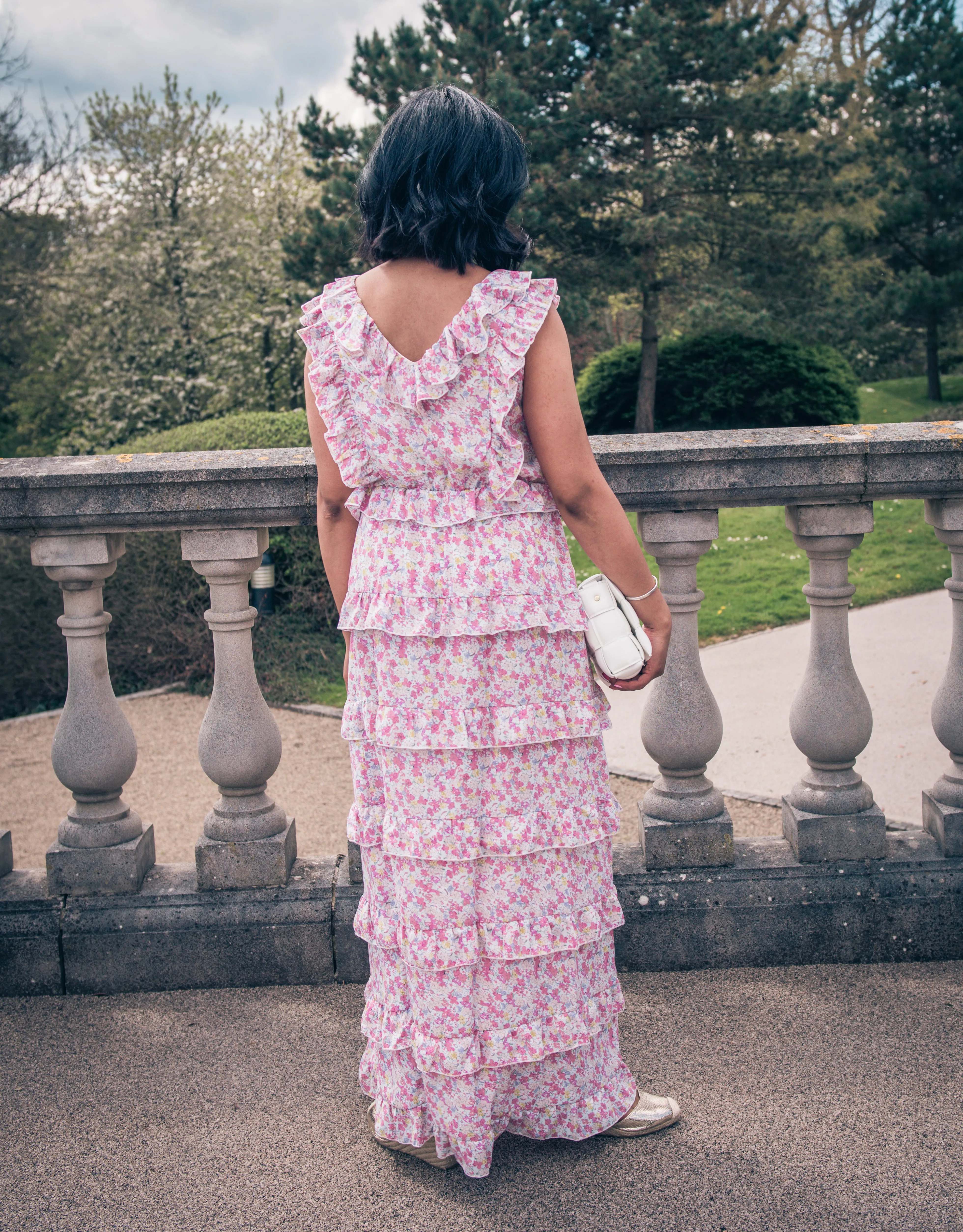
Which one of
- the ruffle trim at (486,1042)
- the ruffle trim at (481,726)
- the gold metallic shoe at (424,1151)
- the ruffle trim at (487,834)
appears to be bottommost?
the gold metallic shoe at (424,1151)

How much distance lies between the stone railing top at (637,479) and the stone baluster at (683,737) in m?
0.14

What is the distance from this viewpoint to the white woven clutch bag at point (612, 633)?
1749 millimetres

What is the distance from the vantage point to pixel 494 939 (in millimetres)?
1782

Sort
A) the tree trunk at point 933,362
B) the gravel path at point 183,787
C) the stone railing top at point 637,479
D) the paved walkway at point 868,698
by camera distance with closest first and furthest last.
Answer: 1. the stone railing top at point 637,479
2. the gravel path at point 183,787
3. the paved walkway at point 868,698
4. the tree trunk at point 933,362

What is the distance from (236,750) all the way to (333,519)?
0.78 m

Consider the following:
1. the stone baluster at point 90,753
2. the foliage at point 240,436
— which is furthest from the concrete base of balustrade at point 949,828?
the foliage at point 240,436

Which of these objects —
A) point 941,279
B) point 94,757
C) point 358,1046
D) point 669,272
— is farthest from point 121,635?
point 941,279

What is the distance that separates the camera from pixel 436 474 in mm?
1742

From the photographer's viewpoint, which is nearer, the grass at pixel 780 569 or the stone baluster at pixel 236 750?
the stone baluster at pixel 236 750

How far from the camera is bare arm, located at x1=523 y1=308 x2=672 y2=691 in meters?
1.67

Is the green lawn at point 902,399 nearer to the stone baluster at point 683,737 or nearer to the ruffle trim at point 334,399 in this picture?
the stone baluster at point 683,737

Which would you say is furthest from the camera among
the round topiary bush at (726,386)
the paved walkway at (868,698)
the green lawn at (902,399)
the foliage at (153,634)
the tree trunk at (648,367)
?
the green lawn at (902,399)

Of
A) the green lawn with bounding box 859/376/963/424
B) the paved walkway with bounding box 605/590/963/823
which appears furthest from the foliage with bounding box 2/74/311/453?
the green lawn with bounding box 859/376/963/424

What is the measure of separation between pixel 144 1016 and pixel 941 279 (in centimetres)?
2372
